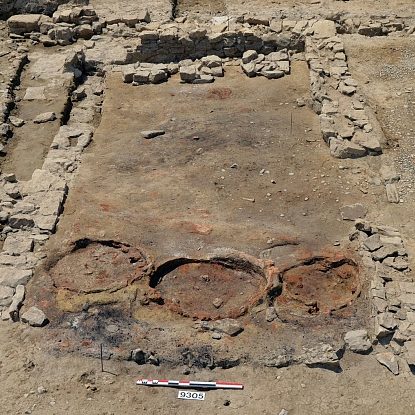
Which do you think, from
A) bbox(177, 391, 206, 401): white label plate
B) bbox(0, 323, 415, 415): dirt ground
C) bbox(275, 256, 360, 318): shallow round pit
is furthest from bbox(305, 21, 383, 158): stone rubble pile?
bbox(177, 391, 206, 401): white label plate

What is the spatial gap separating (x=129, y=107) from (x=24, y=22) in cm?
479

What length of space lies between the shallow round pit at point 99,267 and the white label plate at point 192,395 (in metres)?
2.12

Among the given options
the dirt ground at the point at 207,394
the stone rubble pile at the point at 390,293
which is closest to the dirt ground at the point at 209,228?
the dirt ground at the point at 207,394

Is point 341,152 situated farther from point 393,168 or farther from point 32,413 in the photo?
point 32,413

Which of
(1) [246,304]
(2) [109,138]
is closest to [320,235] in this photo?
(1) [246,304]

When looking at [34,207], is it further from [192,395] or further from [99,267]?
[192,395]

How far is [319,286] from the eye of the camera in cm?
944

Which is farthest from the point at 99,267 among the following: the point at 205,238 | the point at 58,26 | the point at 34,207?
the point at 58,26

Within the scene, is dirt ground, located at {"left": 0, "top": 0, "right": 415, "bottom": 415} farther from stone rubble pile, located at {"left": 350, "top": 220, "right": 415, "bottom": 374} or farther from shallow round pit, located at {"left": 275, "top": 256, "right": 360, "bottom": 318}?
stone rubble pile, located at {"left": 350, "top": 220, "right": 415, "bottom": 374}

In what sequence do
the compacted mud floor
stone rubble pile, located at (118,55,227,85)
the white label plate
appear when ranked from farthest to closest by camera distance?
stone rubble pile, located at (118,55,227,85), the compacted mud floor, the white label plate

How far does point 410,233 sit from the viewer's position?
33.6ft

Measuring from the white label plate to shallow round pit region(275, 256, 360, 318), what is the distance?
5.73ft

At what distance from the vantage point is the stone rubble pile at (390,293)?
27.1ft

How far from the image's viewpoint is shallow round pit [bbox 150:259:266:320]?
9148mm
